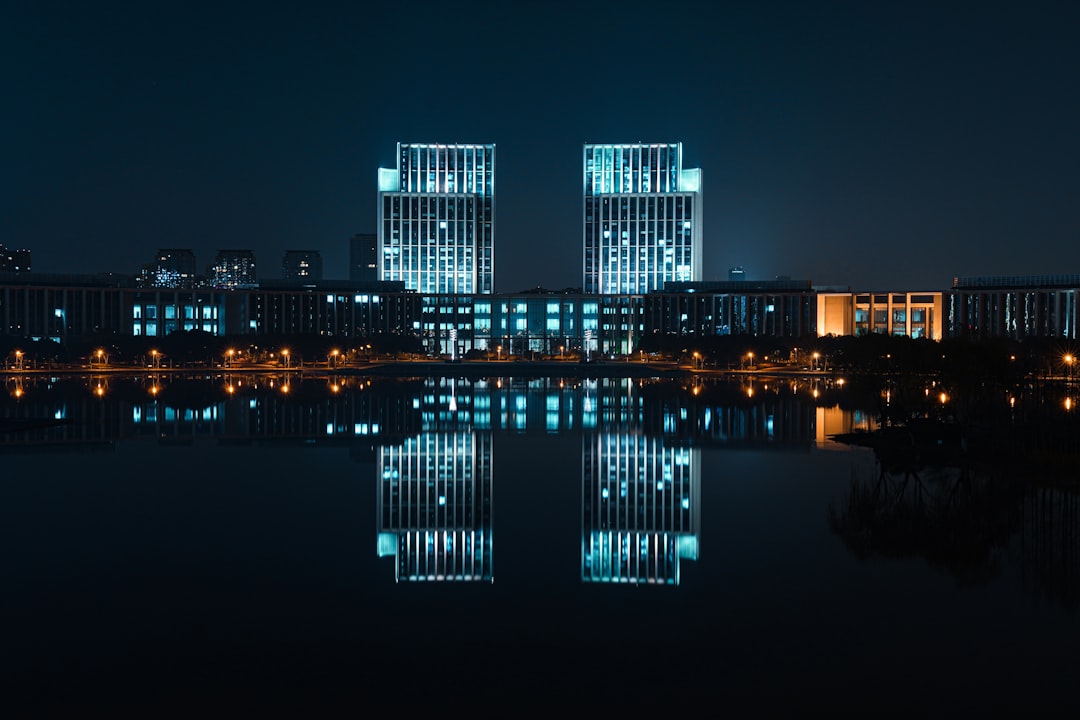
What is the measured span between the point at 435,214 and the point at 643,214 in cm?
2952

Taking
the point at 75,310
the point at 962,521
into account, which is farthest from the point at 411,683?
the point at 75,310

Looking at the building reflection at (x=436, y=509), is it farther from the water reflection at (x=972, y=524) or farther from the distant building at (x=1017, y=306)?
the distant building at (x=1017, y=306)

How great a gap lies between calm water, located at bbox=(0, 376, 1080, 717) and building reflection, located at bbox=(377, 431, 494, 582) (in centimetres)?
10

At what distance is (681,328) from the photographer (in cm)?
13725

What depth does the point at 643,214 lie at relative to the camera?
14612 cm

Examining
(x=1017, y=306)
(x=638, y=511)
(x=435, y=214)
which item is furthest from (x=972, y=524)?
(x=435, y=214)

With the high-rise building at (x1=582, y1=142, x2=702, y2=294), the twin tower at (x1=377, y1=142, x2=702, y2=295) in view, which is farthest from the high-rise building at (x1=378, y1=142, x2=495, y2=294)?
the high-rise building at (x1=582, y1=142, x2=702, y2=294)

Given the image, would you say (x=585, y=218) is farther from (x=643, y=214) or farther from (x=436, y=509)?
(x=436, y=509)

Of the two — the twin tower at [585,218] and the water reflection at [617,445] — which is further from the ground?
the twin tower at [585,218]

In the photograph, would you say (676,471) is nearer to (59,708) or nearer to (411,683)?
(411,683)

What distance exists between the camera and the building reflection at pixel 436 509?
1805 cm

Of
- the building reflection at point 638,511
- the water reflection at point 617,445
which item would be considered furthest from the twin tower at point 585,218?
the building reflection at point 638,511

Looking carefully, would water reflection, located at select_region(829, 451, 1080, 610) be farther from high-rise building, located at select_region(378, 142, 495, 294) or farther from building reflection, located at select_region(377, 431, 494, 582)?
high-rise building, located at select_region(378, 142, 495, 294)

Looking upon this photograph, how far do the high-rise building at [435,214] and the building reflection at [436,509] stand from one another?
115899 millimetres
